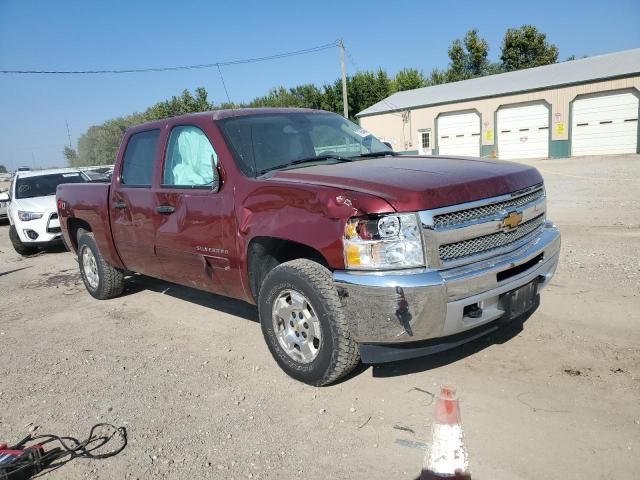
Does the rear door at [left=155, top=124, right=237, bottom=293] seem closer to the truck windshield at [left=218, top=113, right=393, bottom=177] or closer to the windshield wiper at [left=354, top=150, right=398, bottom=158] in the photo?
the truck windshield at [left=218, top=113, right=393, bottom=177]

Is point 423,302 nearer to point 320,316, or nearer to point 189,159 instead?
point 320,316

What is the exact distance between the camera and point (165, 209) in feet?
14.9

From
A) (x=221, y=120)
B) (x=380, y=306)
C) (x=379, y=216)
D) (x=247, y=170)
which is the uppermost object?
(x=221, y=120)

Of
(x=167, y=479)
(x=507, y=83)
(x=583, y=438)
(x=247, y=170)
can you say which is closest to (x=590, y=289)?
(x=583, y=438)

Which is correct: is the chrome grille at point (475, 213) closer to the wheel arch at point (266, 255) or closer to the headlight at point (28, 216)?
the wheel arch at point (266, 255)

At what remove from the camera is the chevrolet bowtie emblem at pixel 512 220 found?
3359 mm

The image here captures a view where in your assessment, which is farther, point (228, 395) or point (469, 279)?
point (228, 395)

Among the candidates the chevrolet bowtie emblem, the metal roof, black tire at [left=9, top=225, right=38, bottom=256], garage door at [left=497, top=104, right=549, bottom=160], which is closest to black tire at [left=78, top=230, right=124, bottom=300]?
the chevrolet bowtie emblem

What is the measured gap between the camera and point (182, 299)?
20.3ft

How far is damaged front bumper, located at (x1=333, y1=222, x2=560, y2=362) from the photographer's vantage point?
2920 mm

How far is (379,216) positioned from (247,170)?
1.34m

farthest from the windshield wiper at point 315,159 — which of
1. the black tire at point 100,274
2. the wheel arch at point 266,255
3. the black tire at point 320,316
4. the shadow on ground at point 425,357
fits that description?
the black tire at point 100,274

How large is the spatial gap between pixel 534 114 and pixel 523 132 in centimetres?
112

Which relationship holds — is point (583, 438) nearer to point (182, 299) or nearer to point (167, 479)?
point (167, 479)
